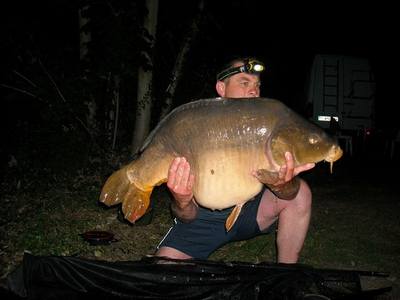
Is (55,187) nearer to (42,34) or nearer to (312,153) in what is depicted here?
(42,34)

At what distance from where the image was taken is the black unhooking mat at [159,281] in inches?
83.5

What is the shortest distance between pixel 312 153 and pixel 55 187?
331 cm

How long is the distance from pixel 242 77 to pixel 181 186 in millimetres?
→ 846

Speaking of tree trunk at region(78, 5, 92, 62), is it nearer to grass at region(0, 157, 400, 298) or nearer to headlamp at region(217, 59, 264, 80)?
grass at region(0, 157, 400, 298)

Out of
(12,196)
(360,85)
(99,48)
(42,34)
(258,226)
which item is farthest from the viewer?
(360,85)

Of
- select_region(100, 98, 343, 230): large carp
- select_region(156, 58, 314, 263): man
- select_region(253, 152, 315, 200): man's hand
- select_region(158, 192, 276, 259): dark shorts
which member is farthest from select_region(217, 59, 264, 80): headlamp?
select_region(158, 192, 276, 259): dark shorts

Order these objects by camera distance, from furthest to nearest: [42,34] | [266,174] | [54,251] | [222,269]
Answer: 1. [42,34]
2. [54,251]
3. [222,269]
4. [266,174]

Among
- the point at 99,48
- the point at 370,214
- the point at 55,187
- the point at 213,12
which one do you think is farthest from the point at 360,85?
the point at 55,187

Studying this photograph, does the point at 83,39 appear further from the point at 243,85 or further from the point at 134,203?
the point at 134,203

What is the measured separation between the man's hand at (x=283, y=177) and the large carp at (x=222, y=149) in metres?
0.03

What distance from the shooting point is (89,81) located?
5227 mm

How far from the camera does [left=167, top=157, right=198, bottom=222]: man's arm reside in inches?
85.2

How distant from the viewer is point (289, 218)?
257cm

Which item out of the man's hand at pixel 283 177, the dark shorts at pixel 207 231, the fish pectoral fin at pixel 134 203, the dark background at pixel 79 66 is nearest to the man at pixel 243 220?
the dark shorts at pixel 207 231
